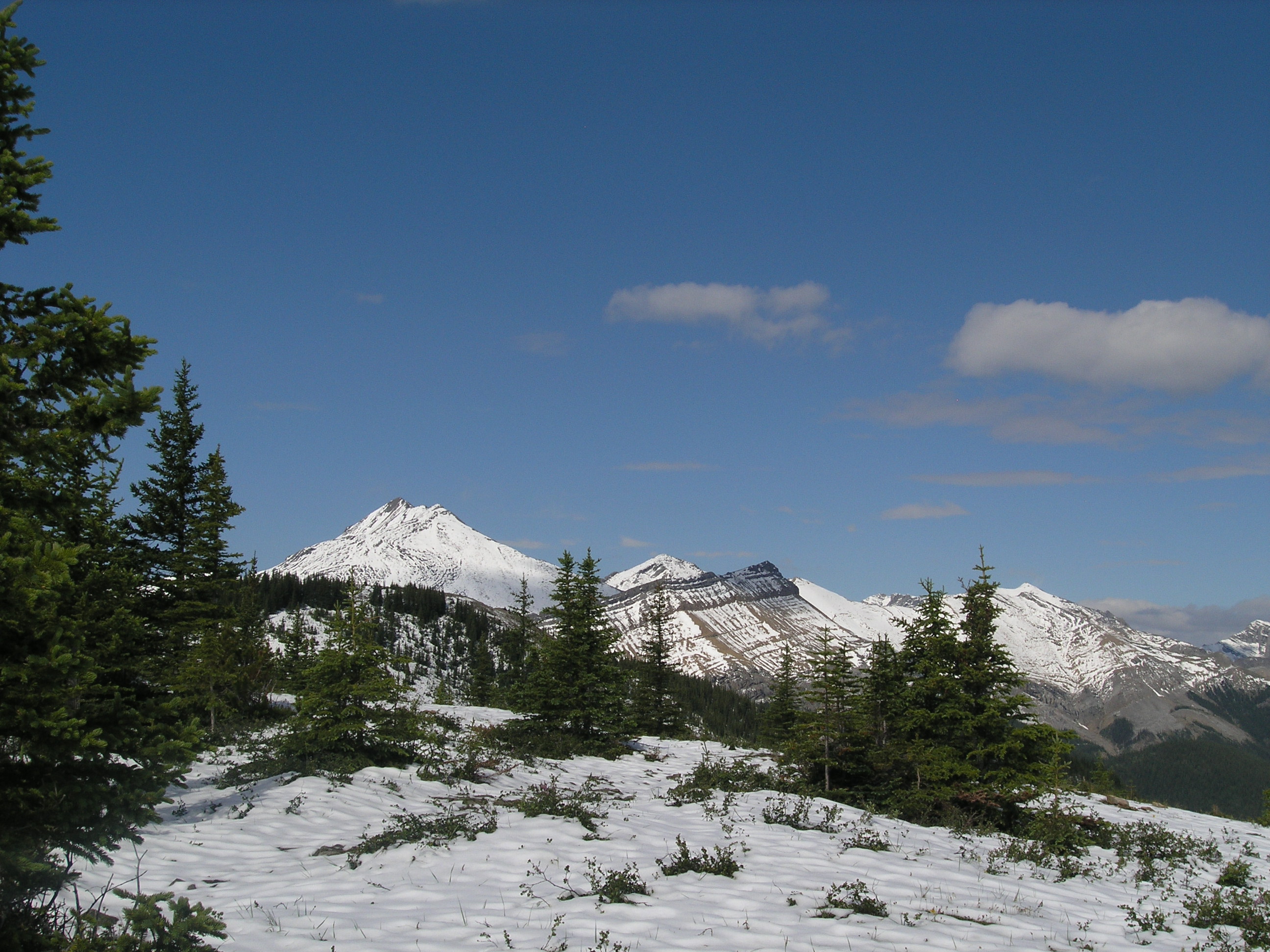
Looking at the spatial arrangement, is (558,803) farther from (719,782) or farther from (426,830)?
(719,782)

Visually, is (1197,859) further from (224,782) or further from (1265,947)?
(224,782)

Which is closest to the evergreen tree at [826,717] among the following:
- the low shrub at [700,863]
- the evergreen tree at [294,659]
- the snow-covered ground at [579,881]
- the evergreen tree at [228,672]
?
the snow-covered ground at [579,881]

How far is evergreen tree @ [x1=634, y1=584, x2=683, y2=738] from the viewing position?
1640 inches

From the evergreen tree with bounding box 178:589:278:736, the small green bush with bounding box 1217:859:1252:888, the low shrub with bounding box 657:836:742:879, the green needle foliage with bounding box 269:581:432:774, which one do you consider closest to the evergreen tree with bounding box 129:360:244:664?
the evergreen tree with bounding box 178:589:278:736

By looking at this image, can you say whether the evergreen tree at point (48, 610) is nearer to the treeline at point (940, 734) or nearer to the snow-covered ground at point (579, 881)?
the snow-covered ground at point (579, 881)

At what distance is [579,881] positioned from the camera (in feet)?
36.6

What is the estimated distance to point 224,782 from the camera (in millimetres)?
16359

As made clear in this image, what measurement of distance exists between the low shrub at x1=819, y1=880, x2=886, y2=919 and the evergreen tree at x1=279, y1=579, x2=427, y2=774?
11882 millimetres

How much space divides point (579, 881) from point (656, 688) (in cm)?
3406

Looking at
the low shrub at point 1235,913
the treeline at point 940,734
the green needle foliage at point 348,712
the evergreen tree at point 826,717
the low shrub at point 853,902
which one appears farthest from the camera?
the evergreen tree at point 826,717

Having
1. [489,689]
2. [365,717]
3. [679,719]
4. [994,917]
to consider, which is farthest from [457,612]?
[994,917]

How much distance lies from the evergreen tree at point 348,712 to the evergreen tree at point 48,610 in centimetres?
1141

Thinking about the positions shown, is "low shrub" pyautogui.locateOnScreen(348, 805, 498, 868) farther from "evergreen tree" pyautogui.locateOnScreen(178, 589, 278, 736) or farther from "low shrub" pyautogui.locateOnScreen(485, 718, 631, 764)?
"evergreen tree" pyautogui.locateOnScreen(178, 589, 278, 736)

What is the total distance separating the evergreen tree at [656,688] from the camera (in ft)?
137
